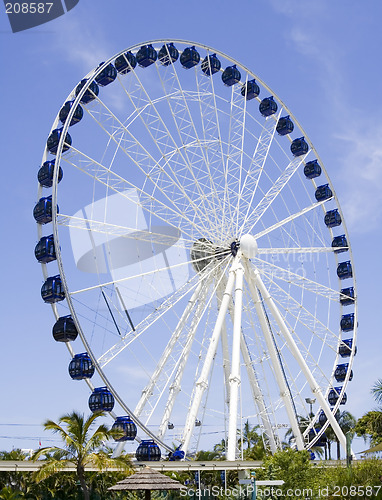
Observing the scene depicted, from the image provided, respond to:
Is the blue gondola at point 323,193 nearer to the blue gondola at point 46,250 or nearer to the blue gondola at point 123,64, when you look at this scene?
the blue gondola at point 123,64

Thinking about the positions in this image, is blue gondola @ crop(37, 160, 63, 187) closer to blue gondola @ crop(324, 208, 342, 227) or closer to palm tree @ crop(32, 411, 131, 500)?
palm tree @ crop(32, 411, 131, 500)

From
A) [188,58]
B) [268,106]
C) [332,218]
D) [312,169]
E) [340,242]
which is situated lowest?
[340,242]

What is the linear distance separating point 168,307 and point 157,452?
635 cm

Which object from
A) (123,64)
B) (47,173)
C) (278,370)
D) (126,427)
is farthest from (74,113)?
(278,370)

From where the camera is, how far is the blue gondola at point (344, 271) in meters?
46.2

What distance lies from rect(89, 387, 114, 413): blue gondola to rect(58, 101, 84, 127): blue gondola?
11.9 meters

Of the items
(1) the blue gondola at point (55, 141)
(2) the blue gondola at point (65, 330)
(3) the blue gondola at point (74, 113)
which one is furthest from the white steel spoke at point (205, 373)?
(3) the blue gondola at point (74, 113)

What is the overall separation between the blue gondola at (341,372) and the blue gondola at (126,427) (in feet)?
52.6

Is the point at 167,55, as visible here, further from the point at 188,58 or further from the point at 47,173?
the point at 47,173

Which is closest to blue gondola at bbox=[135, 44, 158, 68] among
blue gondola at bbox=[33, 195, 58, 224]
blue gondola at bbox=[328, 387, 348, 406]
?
blue gondola at bbox=[33, 195, 58, 224]

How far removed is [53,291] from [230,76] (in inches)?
675

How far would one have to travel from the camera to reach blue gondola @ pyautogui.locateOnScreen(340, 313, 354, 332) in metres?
45.4

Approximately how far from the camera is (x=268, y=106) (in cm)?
4459

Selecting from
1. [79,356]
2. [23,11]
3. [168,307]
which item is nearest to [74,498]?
[79,356]
